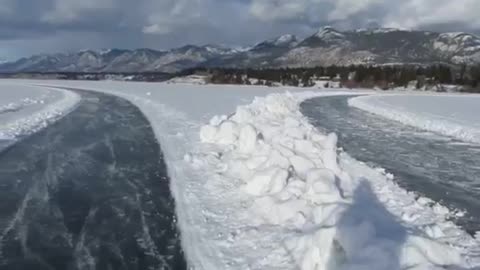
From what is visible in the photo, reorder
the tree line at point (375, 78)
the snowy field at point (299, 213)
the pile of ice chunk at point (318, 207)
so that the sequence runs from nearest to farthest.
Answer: the pile of ice chunk at point (318, 207)
the snowy field at point (299, 213)
the tree line at point (375, 78)

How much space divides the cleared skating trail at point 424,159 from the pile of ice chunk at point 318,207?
1415 mm

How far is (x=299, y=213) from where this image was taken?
7.57 m

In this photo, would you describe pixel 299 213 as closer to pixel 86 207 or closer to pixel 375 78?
pixel 86 207

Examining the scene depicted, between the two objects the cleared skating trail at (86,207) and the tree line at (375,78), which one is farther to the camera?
the tree line at (375,78)

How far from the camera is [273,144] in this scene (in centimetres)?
1205

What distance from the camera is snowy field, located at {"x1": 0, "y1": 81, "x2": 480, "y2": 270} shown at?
6074mm

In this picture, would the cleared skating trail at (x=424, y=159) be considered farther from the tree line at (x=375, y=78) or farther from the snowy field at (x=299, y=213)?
the tree line at (x=375, y=78)

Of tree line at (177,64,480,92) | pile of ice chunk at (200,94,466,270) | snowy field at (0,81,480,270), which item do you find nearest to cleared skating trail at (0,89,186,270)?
snowy field at (0,81,480,270)

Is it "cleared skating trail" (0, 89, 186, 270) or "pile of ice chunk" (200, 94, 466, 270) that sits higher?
"pile of ice chunk" (200, 94, 466, 270)

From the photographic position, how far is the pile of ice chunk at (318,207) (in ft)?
19.4

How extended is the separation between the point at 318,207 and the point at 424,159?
7569 millimetres

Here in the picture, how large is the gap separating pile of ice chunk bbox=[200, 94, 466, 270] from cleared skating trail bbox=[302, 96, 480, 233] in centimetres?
141

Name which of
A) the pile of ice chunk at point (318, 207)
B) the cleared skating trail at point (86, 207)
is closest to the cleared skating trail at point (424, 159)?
the pile of ice chunk at point (318, 207)

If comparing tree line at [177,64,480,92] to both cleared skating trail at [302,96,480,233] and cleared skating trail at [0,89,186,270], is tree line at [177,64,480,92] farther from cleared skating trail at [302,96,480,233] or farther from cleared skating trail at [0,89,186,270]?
cleared skating trail at [0,89,186,270]
